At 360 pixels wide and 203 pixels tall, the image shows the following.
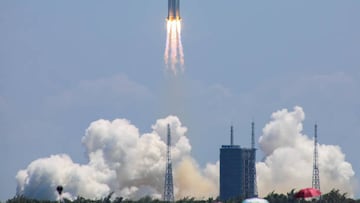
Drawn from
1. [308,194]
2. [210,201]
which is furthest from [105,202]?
[308,194]

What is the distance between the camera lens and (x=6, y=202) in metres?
187

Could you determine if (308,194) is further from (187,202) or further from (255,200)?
(187,202)

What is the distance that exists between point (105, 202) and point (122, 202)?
4591 mm

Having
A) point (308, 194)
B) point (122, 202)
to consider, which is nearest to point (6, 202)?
point (122, 202)

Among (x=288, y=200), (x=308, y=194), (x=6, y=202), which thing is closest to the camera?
(x=308, y=194)

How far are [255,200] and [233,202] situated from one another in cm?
4337

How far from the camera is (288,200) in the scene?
656 feet

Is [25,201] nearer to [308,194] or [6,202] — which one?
[6,202]

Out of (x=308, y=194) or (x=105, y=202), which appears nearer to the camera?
(x=308, y=194)

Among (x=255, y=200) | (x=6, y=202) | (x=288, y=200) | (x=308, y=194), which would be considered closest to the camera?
(x=255, y=200)

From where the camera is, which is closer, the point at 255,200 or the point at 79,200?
the point at 255,200

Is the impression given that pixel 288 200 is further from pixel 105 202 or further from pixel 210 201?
pixel 105 202

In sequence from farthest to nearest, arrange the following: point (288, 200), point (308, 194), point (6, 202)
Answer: point (288, 200) → point (6, 202) → point (308, 194)

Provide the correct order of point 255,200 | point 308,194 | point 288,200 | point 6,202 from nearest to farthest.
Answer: point 255,200 < point 308,194 < point 6,202 < point 288,200
